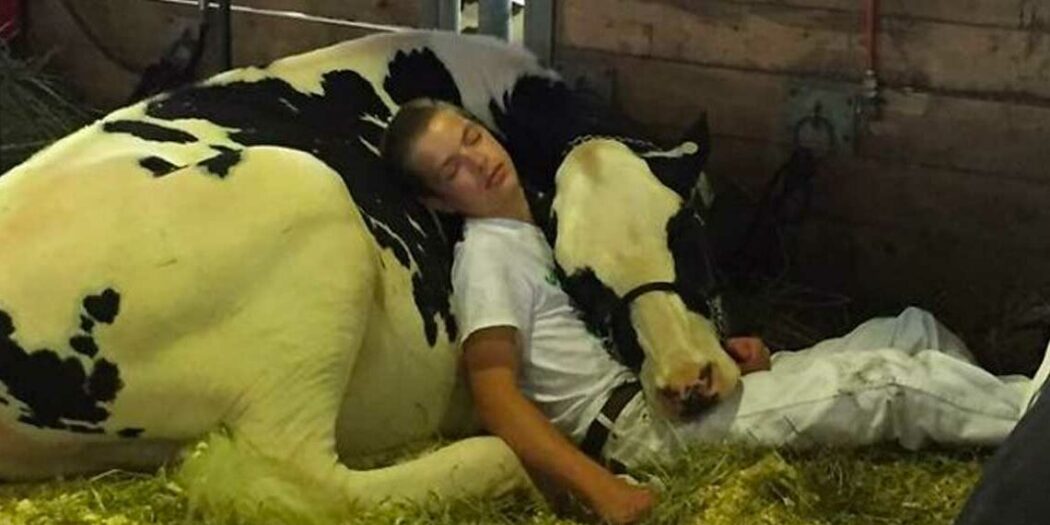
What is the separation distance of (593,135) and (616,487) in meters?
0.69

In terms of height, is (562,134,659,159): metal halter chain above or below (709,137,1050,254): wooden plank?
above

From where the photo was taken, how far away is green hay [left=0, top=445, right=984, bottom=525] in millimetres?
2066

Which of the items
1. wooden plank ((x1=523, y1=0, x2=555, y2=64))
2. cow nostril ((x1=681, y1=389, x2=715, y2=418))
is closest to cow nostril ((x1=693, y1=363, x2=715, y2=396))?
cow nostril ((x1=681, y1=389, x2=715, y2=418))

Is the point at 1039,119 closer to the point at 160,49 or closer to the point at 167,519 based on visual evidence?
the point at 167,519

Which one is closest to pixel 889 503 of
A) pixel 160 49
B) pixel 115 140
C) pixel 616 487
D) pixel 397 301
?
pixel 616 487

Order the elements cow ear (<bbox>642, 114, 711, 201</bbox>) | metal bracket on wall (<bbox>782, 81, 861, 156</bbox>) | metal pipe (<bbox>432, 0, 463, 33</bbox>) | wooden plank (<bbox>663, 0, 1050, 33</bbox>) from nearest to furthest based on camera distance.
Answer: cow ear (<bbox>642, 114, 711, 201</bbox>) → wooden plank (<bbox>663, 0, 1050, 33</bbox>) → metal bracket on wall (<bbox>782, 81, 861, 156</bbox>) → metal pipe (<bbox>432, 0, 463, 33</bbox>)

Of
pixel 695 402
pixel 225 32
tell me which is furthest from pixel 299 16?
pixel 695 402

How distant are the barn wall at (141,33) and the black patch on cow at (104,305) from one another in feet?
4.21

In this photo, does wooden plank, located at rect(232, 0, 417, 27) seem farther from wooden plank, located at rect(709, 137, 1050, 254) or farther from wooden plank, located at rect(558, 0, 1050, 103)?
wooden plank, located at rect(709, 137, 1050, 254)

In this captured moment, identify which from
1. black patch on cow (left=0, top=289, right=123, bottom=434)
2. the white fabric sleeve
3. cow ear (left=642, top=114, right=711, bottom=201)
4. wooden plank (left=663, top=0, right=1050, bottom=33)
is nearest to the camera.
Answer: black patch on cow (left=0, top=289, right=123, bottom=434)

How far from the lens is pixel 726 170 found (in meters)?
2.90

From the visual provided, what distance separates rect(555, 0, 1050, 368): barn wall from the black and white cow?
0.51 m

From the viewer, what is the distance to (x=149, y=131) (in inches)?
90.1

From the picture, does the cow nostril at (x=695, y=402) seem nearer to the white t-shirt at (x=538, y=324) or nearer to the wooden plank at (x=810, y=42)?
the white t-shirt at (x=538, y=324)
